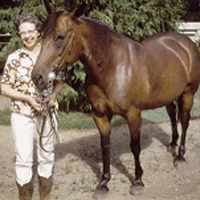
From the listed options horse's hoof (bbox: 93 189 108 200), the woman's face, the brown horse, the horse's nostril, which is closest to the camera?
the horse's nostril

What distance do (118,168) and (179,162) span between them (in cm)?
84

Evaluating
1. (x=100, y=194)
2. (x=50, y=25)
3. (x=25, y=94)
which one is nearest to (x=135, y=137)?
(x=100, y=194)

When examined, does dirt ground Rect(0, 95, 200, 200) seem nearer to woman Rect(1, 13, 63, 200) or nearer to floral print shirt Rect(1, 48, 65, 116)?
woman Rect(1, 13, 63, 200)

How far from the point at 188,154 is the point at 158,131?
1.07 meters

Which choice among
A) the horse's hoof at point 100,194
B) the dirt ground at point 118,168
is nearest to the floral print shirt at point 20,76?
the dirt ground at point 118,168

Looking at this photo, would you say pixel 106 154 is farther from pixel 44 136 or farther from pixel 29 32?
pixel 29 32

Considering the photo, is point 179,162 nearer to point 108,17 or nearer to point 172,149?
point 172,149

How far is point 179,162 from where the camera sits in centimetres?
430

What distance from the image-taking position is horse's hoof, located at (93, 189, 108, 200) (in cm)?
350

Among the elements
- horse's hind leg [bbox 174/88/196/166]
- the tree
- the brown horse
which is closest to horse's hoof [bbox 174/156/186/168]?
horse's hind leg [bbox 174/88/196/166]

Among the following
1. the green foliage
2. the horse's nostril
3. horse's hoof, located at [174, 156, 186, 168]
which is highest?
the horse's nostril

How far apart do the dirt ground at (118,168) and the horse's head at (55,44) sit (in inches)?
63.1

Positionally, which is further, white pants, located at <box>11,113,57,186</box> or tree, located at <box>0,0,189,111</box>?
tree, located at <box>0,0,189,111</box>

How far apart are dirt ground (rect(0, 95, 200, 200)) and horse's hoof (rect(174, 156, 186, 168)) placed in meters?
0.06
